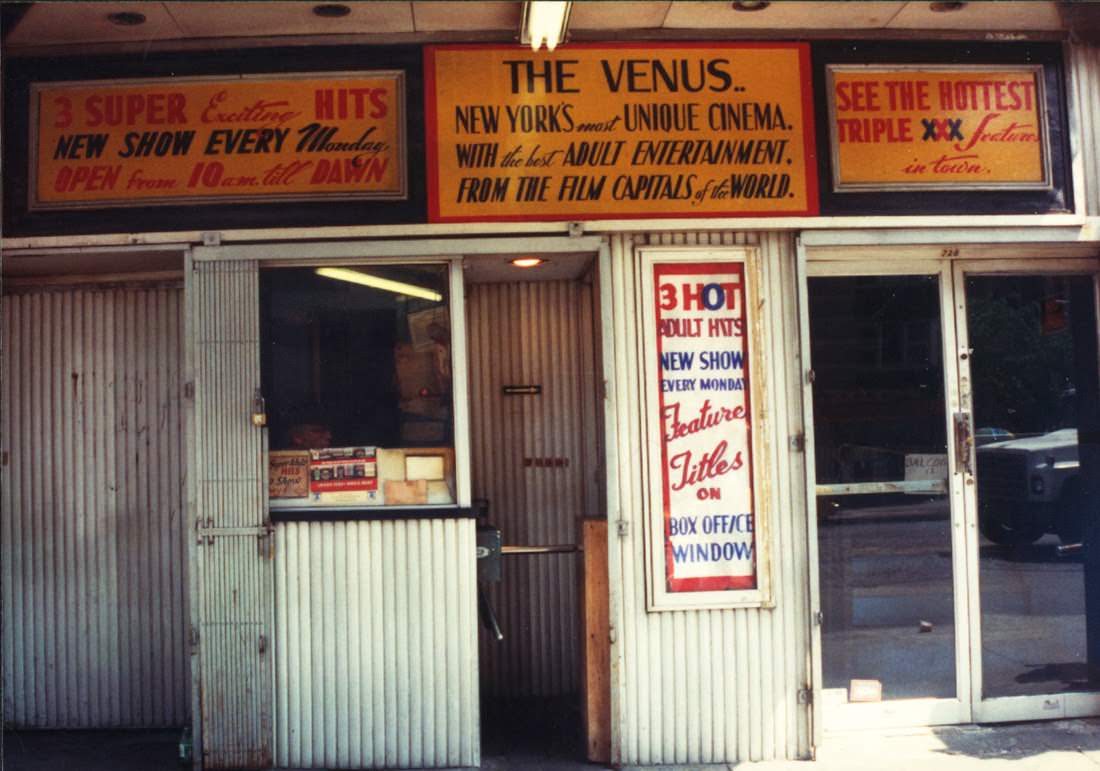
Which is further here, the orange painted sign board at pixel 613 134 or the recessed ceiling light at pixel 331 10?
the orange painted sign board at pixel 613 134

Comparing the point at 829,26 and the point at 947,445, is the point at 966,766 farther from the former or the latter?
the point at 829,26

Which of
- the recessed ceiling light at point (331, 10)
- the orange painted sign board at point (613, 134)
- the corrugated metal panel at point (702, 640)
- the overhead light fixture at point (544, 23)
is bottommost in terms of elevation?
the corrugated metal panel at point (702, 640)

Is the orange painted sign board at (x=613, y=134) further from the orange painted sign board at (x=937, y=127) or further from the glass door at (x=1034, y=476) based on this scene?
the glass door at (x=1034, y=476)

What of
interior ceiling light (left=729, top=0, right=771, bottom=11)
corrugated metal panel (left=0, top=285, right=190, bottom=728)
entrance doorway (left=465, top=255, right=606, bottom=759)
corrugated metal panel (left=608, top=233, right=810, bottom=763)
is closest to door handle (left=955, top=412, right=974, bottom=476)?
corrugated metal panel (left=608, top=233, right=810, bottom=763)

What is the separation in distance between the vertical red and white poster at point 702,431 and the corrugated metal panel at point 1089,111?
2.14 m

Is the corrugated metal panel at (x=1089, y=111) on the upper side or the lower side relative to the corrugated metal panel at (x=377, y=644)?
upper

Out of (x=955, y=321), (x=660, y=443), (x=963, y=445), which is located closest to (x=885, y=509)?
(x=963, y=445)

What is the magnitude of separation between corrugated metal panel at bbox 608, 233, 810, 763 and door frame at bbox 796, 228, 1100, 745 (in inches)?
6.0

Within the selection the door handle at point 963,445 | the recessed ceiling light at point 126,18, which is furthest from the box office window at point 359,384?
the door handle at point 963,445

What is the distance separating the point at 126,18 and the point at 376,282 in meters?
1.92

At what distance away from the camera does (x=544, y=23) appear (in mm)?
4652

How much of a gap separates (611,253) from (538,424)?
1486mm

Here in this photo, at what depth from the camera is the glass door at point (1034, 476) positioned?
5.58m

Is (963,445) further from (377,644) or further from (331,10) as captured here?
(331,10)
